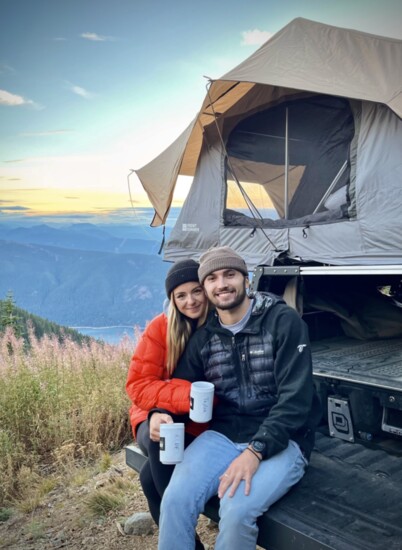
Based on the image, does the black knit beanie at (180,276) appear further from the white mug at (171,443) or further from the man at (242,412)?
the white mug at (171,443)

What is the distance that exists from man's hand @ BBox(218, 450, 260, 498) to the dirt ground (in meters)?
1.27

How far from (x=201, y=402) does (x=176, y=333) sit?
18.9 inches

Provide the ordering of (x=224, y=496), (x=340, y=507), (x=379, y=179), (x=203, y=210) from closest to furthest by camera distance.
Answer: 1. (x=224, y=496)
2. (x=340, y=507)
3. (x=379, y=179)
4. (x=203, y=210)

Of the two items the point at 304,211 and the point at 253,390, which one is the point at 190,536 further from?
the point at 304,211

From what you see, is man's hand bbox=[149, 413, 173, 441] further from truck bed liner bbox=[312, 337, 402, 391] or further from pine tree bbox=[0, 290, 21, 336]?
pine tree bbox=[0, 290, 21, 336]

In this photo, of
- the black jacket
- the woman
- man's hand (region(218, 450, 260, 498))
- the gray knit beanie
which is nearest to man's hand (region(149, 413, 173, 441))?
the woman

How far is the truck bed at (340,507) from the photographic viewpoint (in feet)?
7.35

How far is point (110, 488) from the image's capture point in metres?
4.31

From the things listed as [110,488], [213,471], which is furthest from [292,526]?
[110,488]

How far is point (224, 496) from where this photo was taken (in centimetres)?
241

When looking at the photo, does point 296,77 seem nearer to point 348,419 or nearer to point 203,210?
point 203,210

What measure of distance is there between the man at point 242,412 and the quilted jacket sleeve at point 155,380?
0.35 feet

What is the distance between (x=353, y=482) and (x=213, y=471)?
786 millimetres

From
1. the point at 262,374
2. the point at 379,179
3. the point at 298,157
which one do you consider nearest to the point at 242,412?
the point at 262,374
